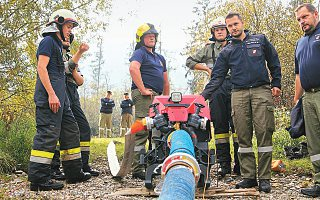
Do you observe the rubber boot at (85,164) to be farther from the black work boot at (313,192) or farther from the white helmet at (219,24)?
the black work boot at (313,192)

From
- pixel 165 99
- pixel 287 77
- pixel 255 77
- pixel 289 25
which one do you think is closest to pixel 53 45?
pixel 165 99

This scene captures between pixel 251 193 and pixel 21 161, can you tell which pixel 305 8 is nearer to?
pixel 251 193

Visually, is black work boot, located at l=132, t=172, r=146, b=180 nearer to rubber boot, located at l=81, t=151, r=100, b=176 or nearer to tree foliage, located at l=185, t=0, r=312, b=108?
rubber boot, located at l=81, t=151, r=100, b=176

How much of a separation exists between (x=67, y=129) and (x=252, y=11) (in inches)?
527

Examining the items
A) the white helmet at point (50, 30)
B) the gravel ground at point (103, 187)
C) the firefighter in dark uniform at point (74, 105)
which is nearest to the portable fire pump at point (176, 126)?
the gravel ground at point (103, 187)

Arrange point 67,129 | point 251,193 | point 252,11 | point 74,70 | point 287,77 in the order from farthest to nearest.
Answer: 1. point 252,11
2. point 287,77
3. point 74,70
4. point 67,129
5. point 251,193

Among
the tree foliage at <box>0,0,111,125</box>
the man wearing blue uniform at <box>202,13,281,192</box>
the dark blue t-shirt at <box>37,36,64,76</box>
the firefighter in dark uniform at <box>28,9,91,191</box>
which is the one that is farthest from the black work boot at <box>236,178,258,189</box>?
the tree foliage at <box>0,0,111,125</box>

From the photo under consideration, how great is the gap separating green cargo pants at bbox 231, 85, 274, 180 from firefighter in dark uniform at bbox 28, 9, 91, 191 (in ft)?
7.10

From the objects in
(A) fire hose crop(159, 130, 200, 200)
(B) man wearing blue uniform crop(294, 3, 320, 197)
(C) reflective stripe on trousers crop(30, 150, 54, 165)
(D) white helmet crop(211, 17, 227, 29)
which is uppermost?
(D) white helmet crop(211, 17, 227, 29)

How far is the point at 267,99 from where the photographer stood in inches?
182

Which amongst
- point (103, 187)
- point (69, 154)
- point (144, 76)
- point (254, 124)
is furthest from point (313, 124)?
point (69, 154)

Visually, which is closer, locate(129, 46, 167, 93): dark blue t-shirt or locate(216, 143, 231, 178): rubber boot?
locate(216, 143, 231, 178): rubber boot

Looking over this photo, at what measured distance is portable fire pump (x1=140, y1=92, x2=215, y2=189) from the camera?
3.93 metres

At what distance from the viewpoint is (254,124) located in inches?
183
